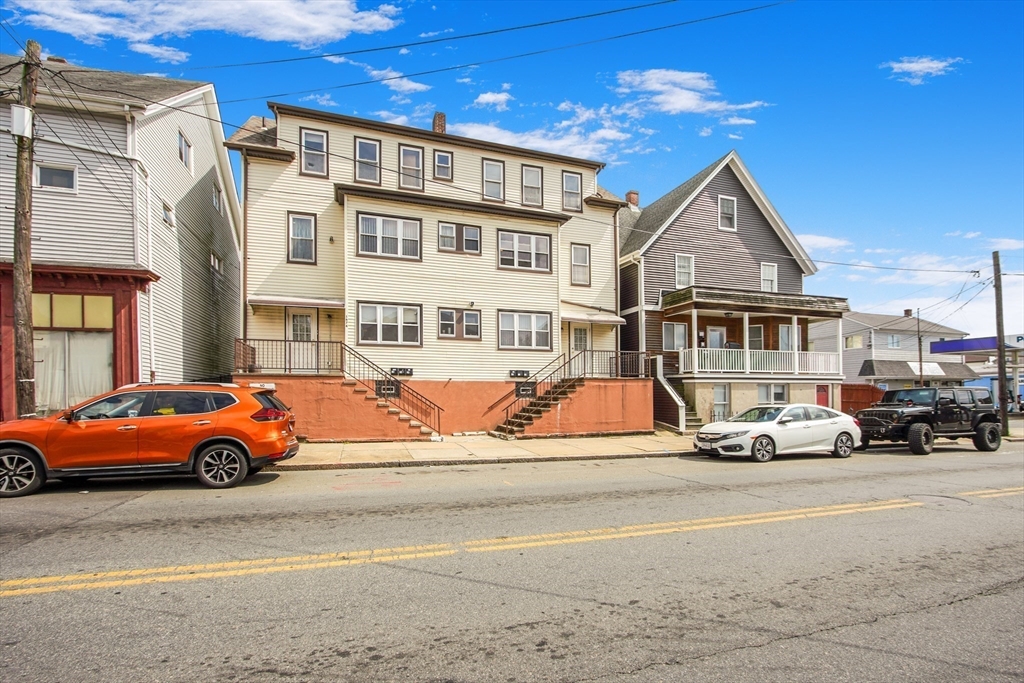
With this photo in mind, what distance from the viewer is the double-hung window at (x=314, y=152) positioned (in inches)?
824

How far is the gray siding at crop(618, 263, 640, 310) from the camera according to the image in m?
25.9

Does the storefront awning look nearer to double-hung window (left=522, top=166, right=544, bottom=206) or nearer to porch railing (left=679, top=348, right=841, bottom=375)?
double-hung window (left=522, top=166, right=544, bottom=206)

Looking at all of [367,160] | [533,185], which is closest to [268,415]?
[367,160]

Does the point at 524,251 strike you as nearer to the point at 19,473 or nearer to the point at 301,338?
the point at 301,338

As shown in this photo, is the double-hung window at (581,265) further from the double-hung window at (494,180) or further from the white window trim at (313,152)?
the white window trim at (313,152)

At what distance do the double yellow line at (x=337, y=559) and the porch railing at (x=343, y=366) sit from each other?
41.1 ft

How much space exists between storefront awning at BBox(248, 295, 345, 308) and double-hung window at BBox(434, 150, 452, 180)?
6.34 metres

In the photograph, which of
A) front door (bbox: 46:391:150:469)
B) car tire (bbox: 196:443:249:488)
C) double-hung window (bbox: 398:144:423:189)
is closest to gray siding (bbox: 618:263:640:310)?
double-hung window (bbox: 398:144:423:189)

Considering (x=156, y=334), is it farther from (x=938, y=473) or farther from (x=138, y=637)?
(x=938, y=473)

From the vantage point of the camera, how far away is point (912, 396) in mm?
18750

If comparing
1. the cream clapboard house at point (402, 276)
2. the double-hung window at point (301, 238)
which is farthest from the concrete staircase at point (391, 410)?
the double-hung window at point (301, 238)

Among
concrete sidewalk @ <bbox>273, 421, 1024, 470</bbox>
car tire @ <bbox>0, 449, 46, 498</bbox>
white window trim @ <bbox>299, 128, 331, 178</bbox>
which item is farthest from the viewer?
white window trim @ <bbox>299, 128, 331, 178</bbox>

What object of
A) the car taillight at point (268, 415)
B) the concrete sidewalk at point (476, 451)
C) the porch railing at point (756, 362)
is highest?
the porch railing at point (756, 362)

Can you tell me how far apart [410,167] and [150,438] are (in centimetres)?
1512
